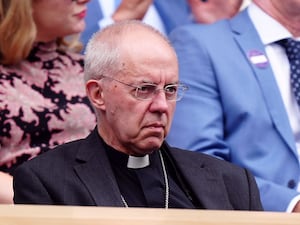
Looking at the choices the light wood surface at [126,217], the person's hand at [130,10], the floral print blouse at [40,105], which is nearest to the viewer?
the light wood surface at [126,217]

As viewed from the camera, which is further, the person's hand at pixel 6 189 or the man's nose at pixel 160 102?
the person's hand at pixel 6 189

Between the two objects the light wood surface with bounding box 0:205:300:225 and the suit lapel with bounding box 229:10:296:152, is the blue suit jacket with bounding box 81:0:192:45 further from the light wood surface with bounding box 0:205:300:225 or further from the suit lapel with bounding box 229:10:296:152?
the light wood surface with bounding box 0:205:300:225

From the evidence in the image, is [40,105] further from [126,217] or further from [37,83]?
[126,217]

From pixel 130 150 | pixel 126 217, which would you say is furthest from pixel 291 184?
pixel 126 217

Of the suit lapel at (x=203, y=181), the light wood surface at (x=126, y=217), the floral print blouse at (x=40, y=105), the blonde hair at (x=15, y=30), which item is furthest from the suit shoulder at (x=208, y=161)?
the light wood surface at (x=126, y=217)

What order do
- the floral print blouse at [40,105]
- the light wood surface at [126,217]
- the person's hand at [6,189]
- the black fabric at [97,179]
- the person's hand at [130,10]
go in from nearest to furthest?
the light wood surface at [126,217]
the black fabric at [97,179]
the person's hand at [6,189]
the floral print blouse at [40,105]
the person's hand at [130,10]

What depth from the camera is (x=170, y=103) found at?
6.08 ft

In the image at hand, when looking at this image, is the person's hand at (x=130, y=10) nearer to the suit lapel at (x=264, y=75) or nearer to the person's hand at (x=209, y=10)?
the person's hand at (x=209, y=10)

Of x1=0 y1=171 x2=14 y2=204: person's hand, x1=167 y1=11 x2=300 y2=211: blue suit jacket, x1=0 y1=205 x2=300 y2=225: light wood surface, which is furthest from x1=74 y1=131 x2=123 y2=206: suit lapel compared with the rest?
x1=0 y1=205 x2=300 y2=225: light wood surface

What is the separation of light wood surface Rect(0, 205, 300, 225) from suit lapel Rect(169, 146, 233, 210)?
0.74 meters

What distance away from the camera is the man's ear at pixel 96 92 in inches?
74.2

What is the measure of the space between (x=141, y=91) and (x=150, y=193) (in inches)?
8.8

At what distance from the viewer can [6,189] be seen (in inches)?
84.2

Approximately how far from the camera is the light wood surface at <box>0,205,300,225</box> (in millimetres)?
1059
